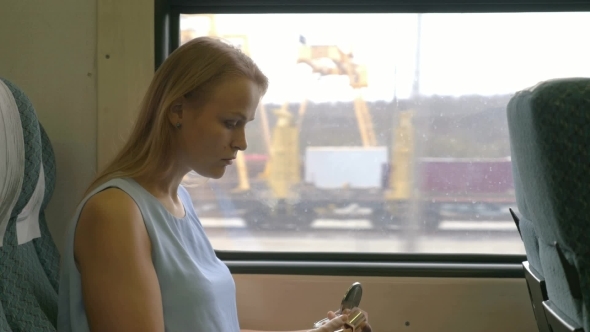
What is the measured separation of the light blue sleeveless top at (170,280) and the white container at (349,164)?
2.53 feet

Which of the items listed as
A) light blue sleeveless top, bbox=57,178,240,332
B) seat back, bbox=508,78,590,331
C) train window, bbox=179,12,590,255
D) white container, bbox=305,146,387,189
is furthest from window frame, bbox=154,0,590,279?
seat back, bbox=508,78,590,331

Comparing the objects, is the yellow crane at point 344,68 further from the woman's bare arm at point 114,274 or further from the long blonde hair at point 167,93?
the woman's bare arm at point 114,274

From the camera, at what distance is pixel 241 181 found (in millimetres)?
2135

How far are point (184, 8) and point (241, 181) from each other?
0.63 m

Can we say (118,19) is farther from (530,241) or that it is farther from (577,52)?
(577,52)

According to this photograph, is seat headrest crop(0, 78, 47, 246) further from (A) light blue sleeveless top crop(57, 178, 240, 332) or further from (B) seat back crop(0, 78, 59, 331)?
(A) light blue sleeveless top crop(57, 178, 240, 332)

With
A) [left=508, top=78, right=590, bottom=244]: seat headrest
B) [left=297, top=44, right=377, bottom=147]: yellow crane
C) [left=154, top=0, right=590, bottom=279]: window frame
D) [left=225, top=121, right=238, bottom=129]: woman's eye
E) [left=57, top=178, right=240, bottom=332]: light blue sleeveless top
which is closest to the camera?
[left=508, top=78, right=590, bottom=244]: seat headrest

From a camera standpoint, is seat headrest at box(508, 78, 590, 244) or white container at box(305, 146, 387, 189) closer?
seat headrest at box(508, 78, 590, 244)

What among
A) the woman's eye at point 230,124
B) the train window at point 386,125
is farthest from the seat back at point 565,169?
the train window at point 386,125

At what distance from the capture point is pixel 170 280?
130 centimetres

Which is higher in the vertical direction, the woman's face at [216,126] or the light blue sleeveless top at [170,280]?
the woman's face at [216,126]

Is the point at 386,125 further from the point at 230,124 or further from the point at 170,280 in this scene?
Answer: the point at 170,280

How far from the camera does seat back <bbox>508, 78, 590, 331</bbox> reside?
3.66 feet

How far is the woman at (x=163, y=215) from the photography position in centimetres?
119
